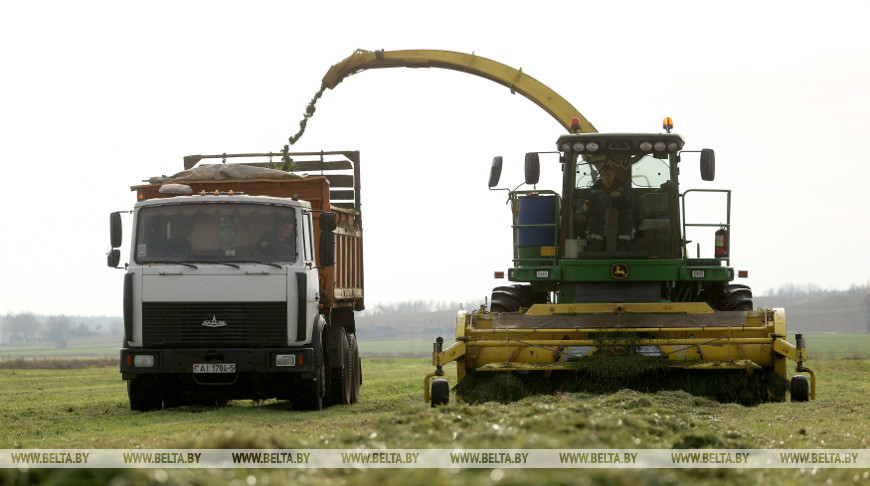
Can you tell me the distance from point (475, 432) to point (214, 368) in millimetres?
7163

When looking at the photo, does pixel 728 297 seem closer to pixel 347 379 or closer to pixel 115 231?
pixel 347 379

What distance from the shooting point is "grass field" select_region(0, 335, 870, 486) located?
5.82 m

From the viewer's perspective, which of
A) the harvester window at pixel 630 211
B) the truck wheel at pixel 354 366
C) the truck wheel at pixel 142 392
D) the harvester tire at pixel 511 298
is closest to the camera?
the harvester window at pixel 630 211

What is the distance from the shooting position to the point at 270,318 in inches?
569

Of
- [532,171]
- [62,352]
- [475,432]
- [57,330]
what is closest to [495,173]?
[532,171]

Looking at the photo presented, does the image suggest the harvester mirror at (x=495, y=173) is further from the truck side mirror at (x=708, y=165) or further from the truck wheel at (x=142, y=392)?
the truck wheel at (x=142, y=392)

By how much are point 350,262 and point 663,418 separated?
948 centimetres

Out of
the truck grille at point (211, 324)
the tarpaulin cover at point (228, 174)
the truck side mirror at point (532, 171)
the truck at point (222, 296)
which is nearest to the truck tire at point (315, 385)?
the truck at point (222, 296)

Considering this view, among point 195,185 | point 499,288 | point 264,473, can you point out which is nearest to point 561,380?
point 499,288

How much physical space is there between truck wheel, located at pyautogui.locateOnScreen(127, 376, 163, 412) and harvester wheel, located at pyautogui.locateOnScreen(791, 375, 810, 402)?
8.34 m

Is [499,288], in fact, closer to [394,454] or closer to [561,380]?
[561,380]

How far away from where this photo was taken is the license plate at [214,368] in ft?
47.0

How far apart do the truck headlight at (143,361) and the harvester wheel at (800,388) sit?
7.96 metres

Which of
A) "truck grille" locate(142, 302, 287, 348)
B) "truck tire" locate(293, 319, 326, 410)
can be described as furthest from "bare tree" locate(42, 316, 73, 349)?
"truck grille" locate(142, 302, 287, 348)
